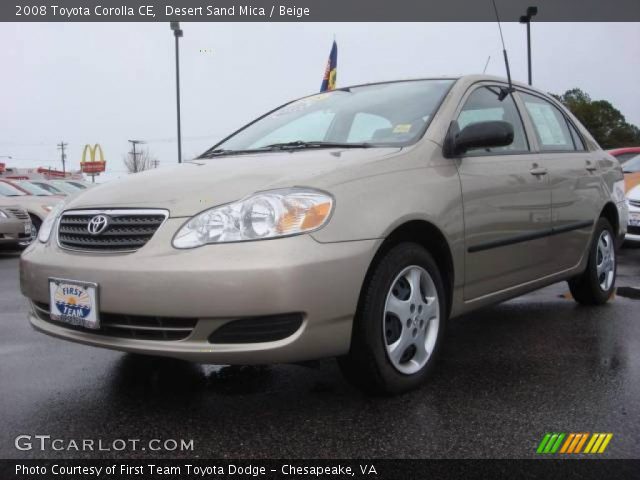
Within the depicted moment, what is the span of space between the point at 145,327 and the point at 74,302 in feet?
1.17

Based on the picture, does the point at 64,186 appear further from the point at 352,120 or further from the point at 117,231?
the point at 117,231

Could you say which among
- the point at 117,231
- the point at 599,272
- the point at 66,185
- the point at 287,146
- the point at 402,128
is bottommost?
the point at 66,185

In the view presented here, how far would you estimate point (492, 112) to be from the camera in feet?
12.1

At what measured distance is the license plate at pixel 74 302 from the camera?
2463mm

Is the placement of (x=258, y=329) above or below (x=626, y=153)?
below

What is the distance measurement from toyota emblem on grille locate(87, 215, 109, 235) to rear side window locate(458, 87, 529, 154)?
74.3 inches

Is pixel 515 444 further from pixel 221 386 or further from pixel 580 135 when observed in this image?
pixel 580 135

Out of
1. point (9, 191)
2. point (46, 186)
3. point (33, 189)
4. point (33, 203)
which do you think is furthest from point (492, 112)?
point (46, 186)

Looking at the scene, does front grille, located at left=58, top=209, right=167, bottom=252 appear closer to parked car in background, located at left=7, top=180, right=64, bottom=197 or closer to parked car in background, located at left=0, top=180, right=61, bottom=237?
parked car in background, located at left=0, top=180, right=61, bottom=237

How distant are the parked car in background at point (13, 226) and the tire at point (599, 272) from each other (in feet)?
26.7

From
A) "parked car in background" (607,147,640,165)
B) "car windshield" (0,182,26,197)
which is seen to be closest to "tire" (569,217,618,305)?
"parked car in background" (607,147,640,165)

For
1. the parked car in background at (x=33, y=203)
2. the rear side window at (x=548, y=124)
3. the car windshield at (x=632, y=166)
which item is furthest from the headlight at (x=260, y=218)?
the parked car in background at (x=33, y=203)

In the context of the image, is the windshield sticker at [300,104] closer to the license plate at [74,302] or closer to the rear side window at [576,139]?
the rear side window at [576,139]

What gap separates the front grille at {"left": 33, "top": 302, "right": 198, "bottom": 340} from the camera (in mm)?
2387
